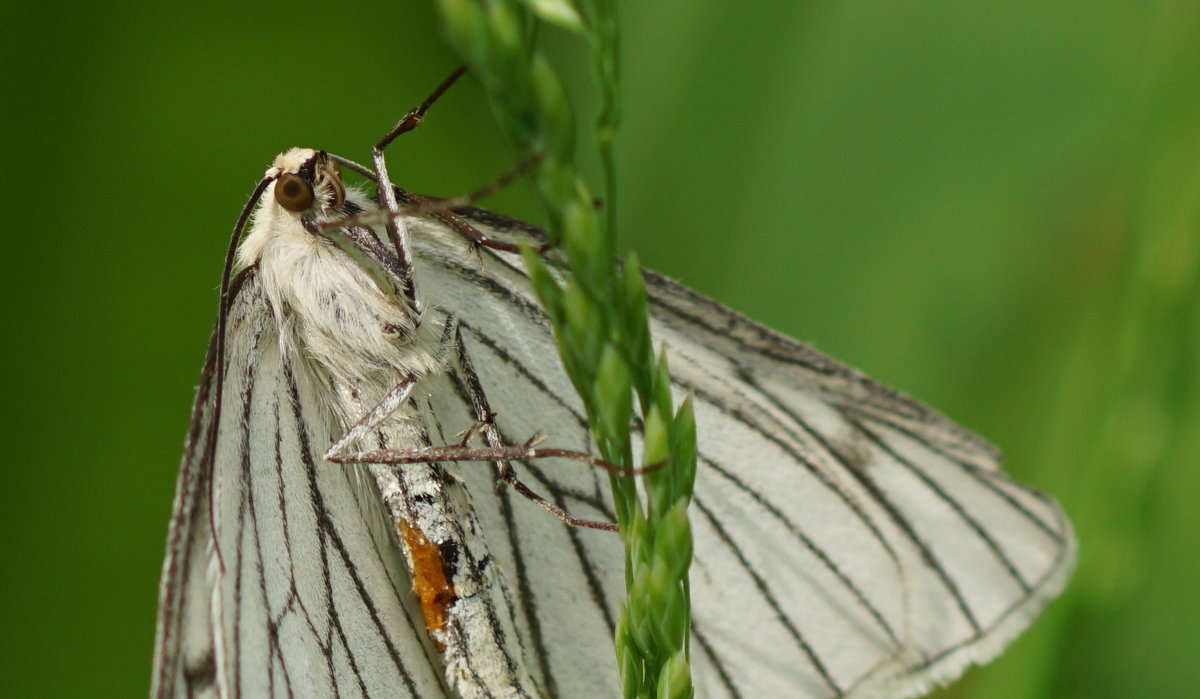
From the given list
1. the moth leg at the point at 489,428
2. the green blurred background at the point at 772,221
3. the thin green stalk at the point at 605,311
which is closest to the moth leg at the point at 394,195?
the moth leg at the point at 489,428

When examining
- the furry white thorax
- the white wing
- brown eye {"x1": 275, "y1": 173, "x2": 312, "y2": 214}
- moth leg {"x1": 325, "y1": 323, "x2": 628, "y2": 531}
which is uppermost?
brown eye {"x1": 275, "y1": 173, "x2": 312, "y2": 214}

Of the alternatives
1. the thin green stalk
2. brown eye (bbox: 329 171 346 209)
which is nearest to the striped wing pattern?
brown eye (bbox: 329 171 346 209)

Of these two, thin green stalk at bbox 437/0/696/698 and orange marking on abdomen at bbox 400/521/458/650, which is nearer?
thin green stalk at bbox 437/0/696/698

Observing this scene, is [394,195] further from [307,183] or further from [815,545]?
[815,545]

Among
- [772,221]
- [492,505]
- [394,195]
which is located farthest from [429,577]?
[772,221]

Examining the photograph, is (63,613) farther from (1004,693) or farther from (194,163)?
(1004,693)

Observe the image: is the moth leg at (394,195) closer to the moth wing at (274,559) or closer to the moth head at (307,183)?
the moth head at (307,183)

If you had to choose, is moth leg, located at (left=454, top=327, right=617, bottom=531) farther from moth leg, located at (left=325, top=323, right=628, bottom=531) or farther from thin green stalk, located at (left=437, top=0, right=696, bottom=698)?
thin green stalk, located at (left=437, top=0, right=696, bottom=698)
